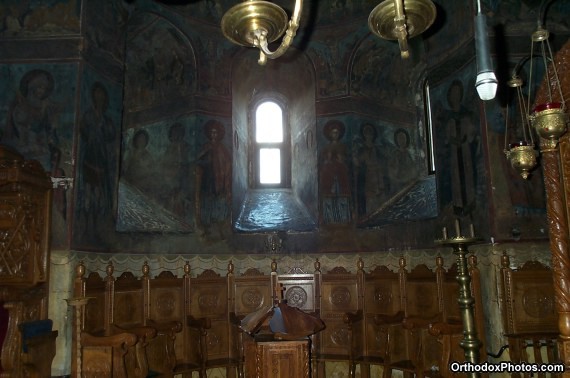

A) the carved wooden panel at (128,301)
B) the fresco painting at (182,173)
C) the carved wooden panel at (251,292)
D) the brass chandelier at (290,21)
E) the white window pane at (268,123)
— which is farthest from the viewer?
the white window pane at (268,123)

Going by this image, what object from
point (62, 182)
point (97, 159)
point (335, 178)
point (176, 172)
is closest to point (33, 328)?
point (62, 182)

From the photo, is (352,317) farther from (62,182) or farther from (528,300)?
(62,182)

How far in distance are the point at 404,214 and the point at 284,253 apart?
7.72 feet

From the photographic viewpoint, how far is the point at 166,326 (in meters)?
7.50

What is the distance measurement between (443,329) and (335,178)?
157 inches

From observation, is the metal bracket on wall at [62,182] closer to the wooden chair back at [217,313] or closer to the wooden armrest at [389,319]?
the wooden chair back at [217,313]

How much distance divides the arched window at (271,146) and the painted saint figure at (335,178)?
3.85ft

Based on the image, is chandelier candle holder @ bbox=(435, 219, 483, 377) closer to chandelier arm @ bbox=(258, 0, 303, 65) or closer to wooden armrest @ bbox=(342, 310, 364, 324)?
chandelier arm @ bbox=(258, 0, 303, 65)

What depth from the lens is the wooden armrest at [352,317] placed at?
787 centimetres

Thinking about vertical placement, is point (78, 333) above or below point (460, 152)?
below

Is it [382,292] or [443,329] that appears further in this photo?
[382,292]

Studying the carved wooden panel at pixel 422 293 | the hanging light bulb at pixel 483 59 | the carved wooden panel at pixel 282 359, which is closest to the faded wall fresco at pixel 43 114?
the carved wooden panel at pixel 282 359

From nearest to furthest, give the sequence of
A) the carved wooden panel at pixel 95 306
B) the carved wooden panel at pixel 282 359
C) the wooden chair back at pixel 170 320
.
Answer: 1. the carved wooden panel at pixel 282 359
2. the carved wooden panel at pixel 95 306
3. the wooden chair back at pixel 170 320

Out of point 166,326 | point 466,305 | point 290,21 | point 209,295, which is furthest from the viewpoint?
point 209,295
